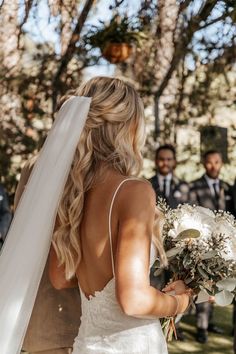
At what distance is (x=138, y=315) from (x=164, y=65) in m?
8.69

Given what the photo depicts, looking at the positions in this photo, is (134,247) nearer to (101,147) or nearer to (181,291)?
(101,147)

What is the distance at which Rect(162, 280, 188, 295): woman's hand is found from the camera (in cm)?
338

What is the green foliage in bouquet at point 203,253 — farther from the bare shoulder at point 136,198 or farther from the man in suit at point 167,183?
the man in suit at point 167,183

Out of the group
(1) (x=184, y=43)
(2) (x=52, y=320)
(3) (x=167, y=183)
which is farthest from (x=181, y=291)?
(1) (x=184, y=43)

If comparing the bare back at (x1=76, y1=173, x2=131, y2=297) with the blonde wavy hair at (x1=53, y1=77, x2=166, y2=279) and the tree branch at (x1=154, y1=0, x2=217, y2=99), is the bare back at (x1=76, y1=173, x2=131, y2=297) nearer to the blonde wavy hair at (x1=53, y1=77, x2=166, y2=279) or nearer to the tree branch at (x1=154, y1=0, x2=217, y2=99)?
the blonde wavy hair at (x1=53, y1=77, x2=166, y2=279)

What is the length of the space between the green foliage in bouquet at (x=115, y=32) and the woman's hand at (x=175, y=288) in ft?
21.6

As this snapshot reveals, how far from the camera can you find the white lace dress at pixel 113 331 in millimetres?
3115

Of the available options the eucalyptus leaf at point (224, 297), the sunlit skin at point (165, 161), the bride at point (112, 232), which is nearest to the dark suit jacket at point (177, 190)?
the sunlit skin at point (165, 161)

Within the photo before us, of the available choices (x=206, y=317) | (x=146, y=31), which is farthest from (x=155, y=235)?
(x=146, y=31)

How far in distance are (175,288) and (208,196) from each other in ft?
18.5

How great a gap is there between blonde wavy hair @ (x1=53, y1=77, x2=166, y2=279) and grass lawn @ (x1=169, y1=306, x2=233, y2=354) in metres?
5.04

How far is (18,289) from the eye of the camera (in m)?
3.29

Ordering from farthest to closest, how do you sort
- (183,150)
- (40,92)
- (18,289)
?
(183,150)
(40,92)
(18,289)

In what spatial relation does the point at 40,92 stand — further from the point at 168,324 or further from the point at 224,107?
the point at 168,324
